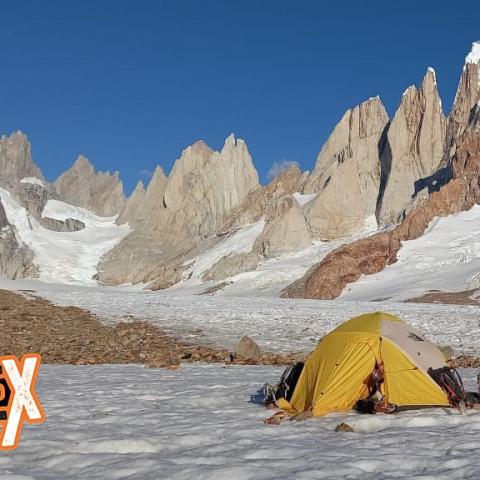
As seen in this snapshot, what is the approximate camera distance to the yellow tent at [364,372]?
1086 centimetres

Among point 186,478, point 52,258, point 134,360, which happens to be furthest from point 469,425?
point 52,258

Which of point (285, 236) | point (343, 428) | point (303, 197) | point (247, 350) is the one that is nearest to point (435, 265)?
point (285, 236)

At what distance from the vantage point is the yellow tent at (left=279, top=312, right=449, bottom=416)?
428 inches

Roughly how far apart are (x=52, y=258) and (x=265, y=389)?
168 meters

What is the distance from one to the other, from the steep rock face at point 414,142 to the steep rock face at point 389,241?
2064 centimetres

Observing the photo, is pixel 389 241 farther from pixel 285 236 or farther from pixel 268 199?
pixel 268 199

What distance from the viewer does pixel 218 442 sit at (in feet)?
29.2

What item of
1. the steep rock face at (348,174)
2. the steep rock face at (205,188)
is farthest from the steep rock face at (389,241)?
the steep rock face at (205,188)

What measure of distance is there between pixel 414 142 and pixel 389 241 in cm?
5812

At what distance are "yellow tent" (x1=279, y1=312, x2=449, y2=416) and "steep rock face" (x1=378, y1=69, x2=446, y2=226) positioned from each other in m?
120

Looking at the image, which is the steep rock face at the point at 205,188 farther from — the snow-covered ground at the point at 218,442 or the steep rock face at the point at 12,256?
the snow-covered ground at the point at 218,442

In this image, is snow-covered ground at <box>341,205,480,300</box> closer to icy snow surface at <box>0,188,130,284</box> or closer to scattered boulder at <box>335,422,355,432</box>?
scattered boulder at <box>335,422,355,432</box>

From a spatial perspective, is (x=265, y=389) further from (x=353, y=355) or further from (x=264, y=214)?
(x=264, y=214)

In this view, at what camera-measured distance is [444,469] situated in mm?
7141
